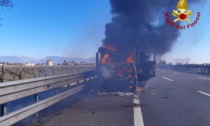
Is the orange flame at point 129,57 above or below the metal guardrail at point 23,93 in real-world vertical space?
above

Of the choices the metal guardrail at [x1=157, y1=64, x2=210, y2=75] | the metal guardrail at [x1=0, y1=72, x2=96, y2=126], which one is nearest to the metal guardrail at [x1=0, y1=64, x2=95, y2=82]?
the metal guardrail at [x1=0, y1=72, x2=96, y2=126]

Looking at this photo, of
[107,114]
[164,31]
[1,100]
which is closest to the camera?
[1,100]

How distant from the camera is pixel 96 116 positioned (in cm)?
660

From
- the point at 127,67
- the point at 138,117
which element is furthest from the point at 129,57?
the point at 138,117

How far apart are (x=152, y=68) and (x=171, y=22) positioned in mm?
15148

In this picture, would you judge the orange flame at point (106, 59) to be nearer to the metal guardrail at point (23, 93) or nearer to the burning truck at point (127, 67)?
the burning truck at point (127, 67)

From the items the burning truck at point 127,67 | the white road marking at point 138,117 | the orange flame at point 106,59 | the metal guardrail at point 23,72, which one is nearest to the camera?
the white road marking at point 138,117

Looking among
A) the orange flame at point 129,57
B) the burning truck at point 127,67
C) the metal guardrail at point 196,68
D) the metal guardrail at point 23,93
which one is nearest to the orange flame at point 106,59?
the burning truck at point 127,67

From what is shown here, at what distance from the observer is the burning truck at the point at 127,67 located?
13031 mm

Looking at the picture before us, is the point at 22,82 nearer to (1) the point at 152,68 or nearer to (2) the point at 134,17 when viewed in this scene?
(1) the point at 152,68

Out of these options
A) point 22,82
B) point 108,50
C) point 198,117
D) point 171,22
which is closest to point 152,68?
point 108,50

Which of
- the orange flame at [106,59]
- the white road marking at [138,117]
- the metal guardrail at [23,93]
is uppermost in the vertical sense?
the orange flame at [106,59]

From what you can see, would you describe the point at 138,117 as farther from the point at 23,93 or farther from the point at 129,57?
the point at 129,57

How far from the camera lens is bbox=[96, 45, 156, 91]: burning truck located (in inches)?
513
